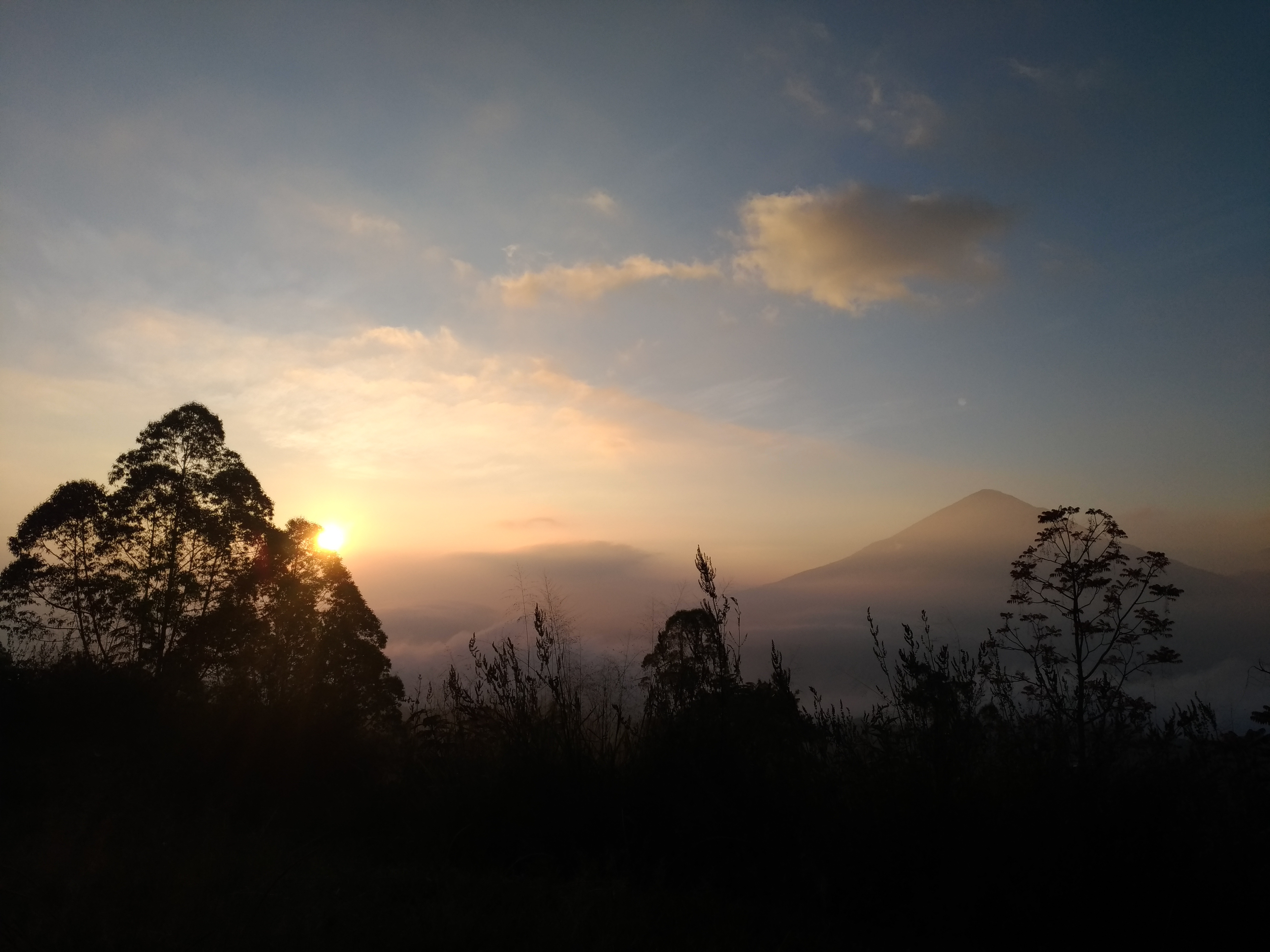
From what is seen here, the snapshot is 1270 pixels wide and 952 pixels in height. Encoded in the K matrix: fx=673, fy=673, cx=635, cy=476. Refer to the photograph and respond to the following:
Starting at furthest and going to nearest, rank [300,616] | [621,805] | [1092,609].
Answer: [300,616] → [1092,609] → [621,805]

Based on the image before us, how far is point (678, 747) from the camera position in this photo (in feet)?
16.4

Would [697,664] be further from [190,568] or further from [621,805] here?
[190,568]

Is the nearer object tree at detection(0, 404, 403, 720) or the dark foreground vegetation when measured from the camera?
the dark foreground vegetation

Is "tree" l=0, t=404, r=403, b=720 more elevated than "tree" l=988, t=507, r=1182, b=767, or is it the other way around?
"tree" l=0, t=404, r=403, b=720

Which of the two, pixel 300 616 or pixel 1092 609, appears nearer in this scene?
pixel 1092 609

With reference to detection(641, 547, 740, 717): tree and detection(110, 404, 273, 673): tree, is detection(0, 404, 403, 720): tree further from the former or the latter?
detection(641, 547, 740, 717): tree

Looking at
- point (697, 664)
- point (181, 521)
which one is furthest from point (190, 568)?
point (697, 664)

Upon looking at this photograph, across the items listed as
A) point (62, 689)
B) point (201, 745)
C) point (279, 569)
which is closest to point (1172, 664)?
point (201, 745)

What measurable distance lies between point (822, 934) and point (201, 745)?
19.7ft

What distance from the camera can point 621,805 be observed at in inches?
190

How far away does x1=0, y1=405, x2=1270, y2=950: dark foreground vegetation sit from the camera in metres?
3.61

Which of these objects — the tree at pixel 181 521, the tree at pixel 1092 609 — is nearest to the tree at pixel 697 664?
the tree at pixel 1092 609

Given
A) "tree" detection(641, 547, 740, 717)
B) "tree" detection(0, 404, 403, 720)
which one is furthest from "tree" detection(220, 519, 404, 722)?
"tree" detection(641, 547, 740, 717)

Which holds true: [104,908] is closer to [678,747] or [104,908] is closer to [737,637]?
[678,747]
